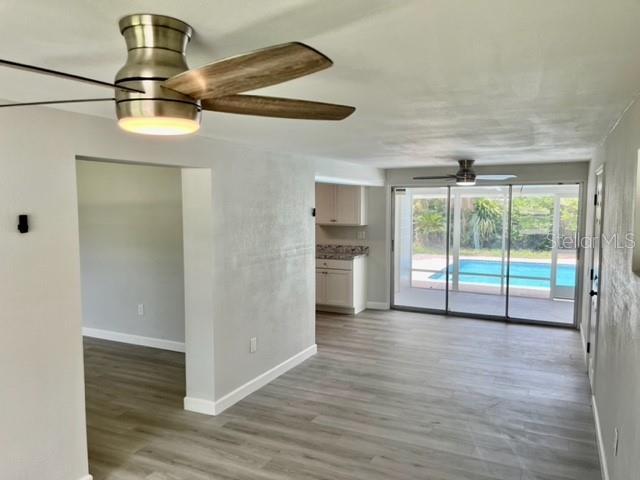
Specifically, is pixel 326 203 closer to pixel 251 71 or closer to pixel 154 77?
pixel 154 77

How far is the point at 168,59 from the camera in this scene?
143cm

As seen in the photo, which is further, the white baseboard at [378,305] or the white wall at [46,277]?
the white baseboard at [378,305]

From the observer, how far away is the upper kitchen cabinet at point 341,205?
759cm

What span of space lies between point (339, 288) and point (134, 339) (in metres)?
3.11

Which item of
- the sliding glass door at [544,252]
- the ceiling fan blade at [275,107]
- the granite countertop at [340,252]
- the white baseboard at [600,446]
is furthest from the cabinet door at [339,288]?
the ceiling fan blade at [275,107]

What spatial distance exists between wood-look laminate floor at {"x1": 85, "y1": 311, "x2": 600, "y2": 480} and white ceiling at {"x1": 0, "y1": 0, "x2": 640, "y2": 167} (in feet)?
7.51

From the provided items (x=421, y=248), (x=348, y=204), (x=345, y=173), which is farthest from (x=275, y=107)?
(x=421, y=248)

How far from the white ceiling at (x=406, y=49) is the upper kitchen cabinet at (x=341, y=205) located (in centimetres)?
457

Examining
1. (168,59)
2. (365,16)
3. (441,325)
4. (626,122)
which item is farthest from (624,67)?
(441,325)

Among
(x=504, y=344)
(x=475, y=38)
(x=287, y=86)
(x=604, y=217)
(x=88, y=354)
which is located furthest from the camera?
(x=504, y=344)

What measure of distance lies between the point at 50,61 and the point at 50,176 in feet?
3.35

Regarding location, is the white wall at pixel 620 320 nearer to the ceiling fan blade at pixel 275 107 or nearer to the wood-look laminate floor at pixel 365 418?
the wood-look laminate floor at pixel 365 418

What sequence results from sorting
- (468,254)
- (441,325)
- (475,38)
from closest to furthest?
(475,38) < (441,325) < (468,254)

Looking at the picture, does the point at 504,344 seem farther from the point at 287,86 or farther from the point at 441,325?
the point at 287,86
